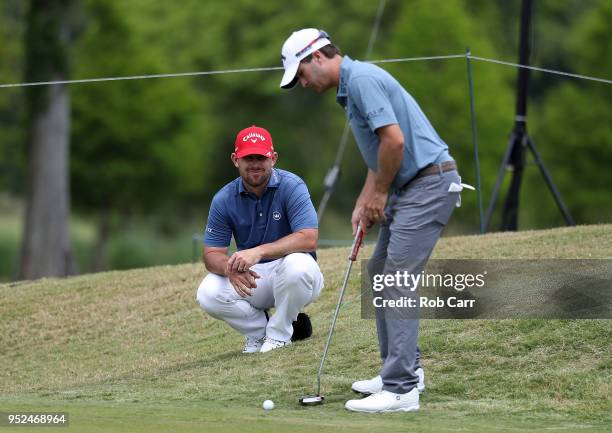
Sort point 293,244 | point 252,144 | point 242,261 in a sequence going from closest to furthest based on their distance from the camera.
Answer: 1. point 242,261
2. point 252,144
3. point 293,244

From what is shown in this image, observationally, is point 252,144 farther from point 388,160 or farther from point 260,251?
point 388,160

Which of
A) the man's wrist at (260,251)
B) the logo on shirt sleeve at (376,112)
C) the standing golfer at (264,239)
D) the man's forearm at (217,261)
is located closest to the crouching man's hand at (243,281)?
the standing golfer at (264,239)

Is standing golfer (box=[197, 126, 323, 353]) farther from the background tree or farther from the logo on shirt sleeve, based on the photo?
the background tree

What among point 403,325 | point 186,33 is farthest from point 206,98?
point 403,325

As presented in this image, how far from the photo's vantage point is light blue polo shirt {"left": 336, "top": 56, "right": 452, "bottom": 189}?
251 inches

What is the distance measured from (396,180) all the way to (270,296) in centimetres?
232

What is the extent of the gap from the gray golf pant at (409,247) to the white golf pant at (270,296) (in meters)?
1.81

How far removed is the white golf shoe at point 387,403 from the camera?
663cm

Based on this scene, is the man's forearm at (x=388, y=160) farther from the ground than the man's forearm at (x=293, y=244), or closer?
farther from the ground

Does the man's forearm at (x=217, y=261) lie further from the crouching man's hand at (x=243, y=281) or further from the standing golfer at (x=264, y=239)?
the crouching man's hand at (x=243, y=281)

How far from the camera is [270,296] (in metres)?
8.78

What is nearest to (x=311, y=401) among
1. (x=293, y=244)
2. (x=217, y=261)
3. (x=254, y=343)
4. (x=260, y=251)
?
(x=260, y=251)

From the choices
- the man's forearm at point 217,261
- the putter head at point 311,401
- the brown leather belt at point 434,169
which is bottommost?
the putter head at point 311,401

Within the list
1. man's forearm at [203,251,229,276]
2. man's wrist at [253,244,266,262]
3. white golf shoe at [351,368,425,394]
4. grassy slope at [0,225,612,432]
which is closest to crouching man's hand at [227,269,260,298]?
man's wrist at [253,244,266,262]
